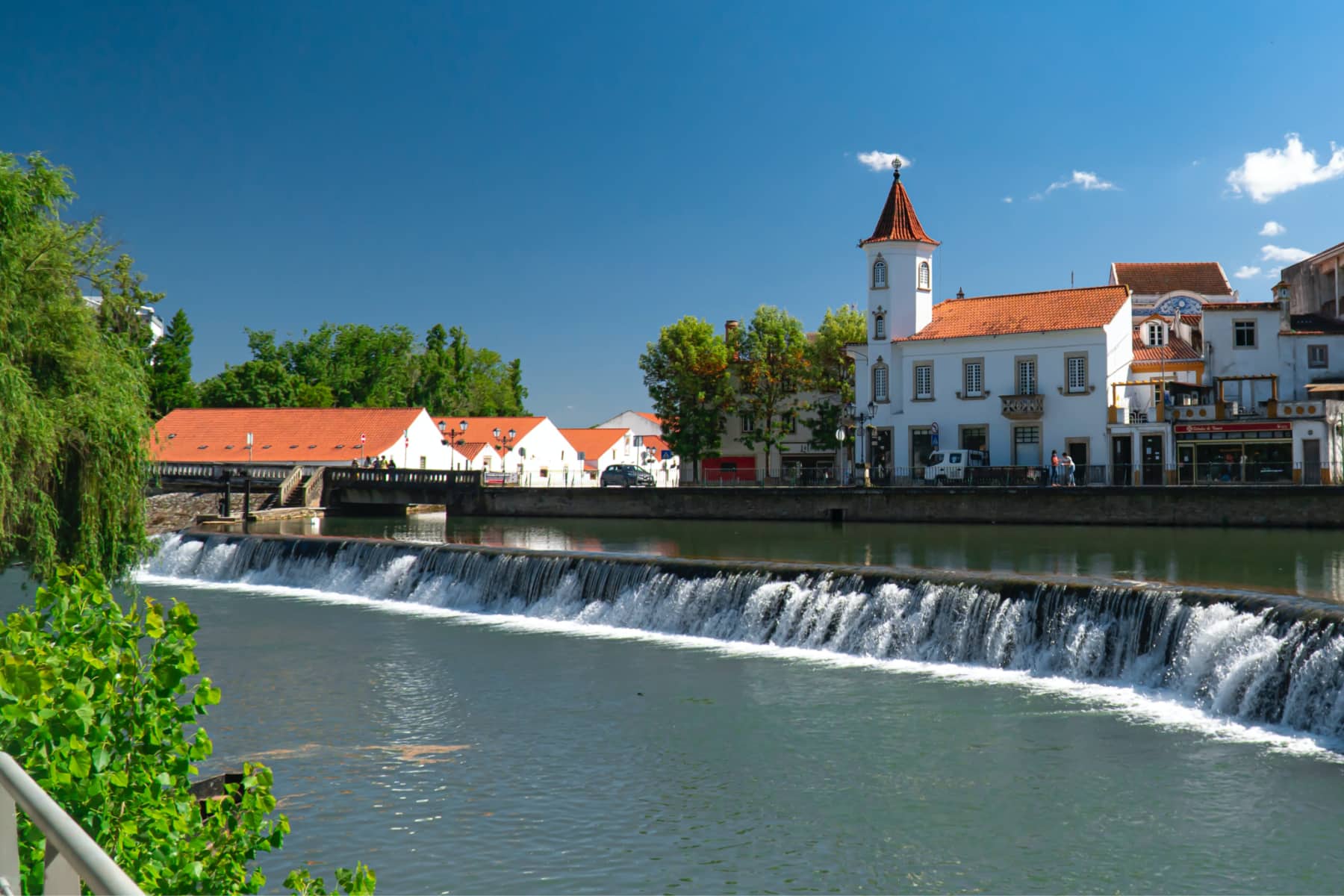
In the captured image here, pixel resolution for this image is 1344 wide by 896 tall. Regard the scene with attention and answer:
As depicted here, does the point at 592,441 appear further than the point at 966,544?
Yes

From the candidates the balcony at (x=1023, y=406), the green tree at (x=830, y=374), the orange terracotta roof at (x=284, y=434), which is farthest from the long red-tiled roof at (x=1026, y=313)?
the orange terracotta roof at (x=284, y=434)

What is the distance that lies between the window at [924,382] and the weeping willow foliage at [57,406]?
136 feet

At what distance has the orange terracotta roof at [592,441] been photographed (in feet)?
302

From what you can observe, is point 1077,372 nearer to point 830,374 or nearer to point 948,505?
point 948,505

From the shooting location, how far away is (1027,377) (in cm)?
4912

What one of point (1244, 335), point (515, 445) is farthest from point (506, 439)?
point (1244, 335)

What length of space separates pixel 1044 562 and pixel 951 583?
8934 mm

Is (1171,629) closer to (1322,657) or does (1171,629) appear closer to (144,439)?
(1322,657)

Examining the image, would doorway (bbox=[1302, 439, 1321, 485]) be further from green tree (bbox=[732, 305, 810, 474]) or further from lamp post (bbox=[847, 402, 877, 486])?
green tree (bbox=[732, 305, 810, 474])

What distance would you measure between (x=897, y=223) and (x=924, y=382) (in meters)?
7.43

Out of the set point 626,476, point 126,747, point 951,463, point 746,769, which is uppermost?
point 951,463

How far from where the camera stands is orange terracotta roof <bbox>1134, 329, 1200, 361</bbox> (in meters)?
50.7

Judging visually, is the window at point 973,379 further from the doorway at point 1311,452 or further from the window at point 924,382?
the doorway at point 1311,452

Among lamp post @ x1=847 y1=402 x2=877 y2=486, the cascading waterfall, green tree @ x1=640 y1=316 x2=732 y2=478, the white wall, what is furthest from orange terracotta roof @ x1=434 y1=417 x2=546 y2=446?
the cascading waterfall
